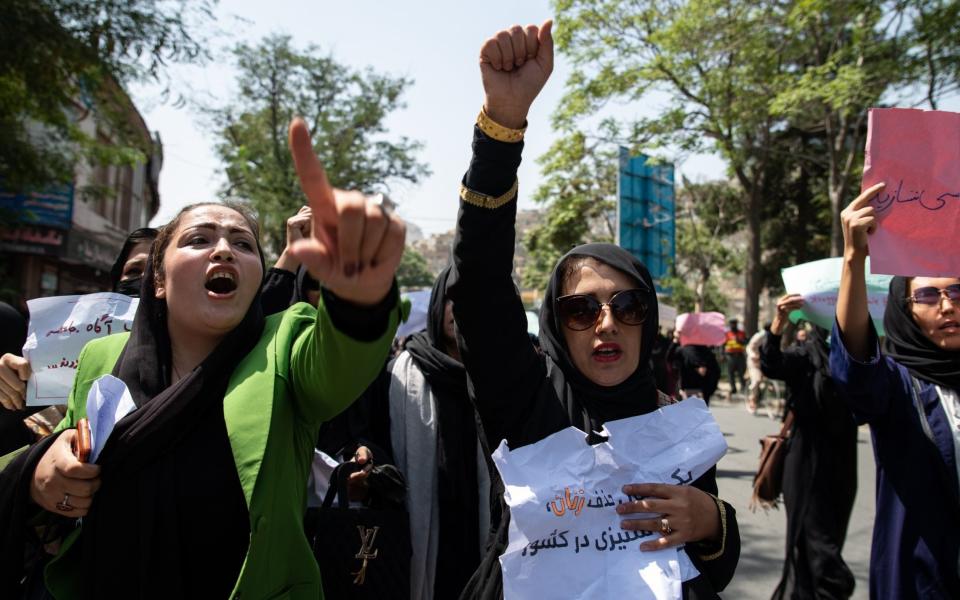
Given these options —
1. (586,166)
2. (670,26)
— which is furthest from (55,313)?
(586,166)

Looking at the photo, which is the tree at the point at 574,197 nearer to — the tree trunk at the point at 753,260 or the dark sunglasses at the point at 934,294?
the tree trunk at the point at 753,260

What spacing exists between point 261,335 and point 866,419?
193 cm

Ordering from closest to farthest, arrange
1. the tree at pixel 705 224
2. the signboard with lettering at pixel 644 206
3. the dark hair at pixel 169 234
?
the dark hair at pixel 169 234 < the signboard with lettering at pixel 644 206 < the tree at pixel 705 224

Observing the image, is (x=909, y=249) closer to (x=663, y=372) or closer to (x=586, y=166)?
(x=663, y=372)

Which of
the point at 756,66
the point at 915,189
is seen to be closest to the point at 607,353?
the point at 915,189

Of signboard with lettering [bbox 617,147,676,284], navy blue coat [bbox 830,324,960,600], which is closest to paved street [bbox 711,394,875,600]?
navy blue coat [bbox 830,324,960,600]

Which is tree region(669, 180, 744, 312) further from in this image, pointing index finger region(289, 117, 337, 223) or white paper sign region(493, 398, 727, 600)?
pointing index finger region(289, 117, 337, 223)

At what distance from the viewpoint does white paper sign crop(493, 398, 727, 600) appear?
1501 mm

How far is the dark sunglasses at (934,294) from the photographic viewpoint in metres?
2.34

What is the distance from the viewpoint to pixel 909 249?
212 cm

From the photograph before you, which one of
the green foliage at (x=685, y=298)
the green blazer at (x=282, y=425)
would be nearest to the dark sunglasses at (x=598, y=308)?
the green blazer at (x=282, y=425)

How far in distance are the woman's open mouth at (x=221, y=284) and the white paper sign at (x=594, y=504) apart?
2.59 feet

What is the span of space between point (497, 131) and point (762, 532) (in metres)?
4.96

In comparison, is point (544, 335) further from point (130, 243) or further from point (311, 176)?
point (130, 243)
